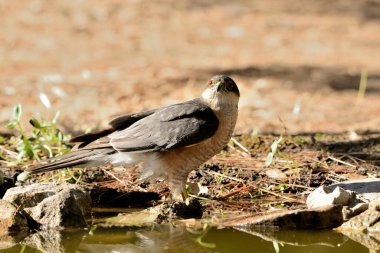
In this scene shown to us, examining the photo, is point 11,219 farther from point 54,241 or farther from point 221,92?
point 221,92

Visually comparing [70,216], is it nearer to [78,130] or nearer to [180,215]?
[180,215]

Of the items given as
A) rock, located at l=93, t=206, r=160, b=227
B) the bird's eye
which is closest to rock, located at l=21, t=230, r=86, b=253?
rock, located at l=93, t=206, r=160, b=227

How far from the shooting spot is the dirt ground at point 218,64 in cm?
888

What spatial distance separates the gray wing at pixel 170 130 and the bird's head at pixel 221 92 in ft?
0.29

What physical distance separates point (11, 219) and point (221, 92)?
189 cm

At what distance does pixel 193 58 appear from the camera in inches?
504

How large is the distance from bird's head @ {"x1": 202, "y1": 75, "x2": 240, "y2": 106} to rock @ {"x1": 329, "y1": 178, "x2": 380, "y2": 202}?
1.03 metres

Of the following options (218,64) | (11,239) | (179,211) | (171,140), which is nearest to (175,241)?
(179,211)

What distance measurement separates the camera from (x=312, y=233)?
547cm

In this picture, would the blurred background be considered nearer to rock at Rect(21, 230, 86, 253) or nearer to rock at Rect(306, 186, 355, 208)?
rock at Rect(306, 186, 355, 208)

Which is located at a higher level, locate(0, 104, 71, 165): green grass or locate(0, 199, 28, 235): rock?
locate(0, 104, 71, 165): green grass

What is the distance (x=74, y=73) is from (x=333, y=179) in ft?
20.3

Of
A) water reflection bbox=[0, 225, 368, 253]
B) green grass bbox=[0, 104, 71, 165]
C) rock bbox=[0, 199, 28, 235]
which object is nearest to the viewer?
water reflection bbox=[0, 225, 368, 253]

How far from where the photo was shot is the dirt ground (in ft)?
29.1
